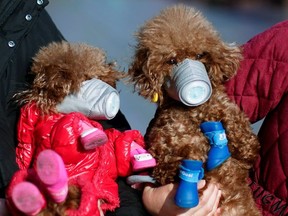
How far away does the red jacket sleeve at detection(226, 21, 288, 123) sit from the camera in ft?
4.99

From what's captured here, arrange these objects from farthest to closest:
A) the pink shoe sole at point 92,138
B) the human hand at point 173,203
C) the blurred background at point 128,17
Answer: the blurred background at point 128,17, the human hand at point 173,203, the pink shoe sole at point 92,138

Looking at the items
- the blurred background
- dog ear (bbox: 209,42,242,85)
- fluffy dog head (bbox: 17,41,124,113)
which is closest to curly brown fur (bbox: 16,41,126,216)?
fluffy dog head (bbox: 17,41,124,113)

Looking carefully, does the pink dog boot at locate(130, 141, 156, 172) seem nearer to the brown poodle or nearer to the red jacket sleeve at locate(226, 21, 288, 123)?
the brown poodle

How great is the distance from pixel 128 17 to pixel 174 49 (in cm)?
338

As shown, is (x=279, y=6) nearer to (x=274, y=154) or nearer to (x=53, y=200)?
(x=274, y=154)

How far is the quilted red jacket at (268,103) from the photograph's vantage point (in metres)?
1.51

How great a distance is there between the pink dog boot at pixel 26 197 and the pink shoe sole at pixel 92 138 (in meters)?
0.20

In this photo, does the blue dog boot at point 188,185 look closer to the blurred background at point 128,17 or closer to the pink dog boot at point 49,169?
the pink dog boot at point 49,169

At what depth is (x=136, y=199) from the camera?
1529mm

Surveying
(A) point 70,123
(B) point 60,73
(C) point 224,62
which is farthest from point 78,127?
(C) point 224,62

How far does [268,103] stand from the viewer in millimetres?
1538

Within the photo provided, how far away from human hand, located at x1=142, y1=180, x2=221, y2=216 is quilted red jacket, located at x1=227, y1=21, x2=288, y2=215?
5.4 inches

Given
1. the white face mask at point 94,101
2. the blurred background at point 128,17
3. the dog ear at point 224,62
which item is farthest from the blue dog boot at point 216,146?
the blurred background at point 128,17

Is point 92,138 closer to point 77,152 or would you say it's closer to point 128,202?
point 77,152
